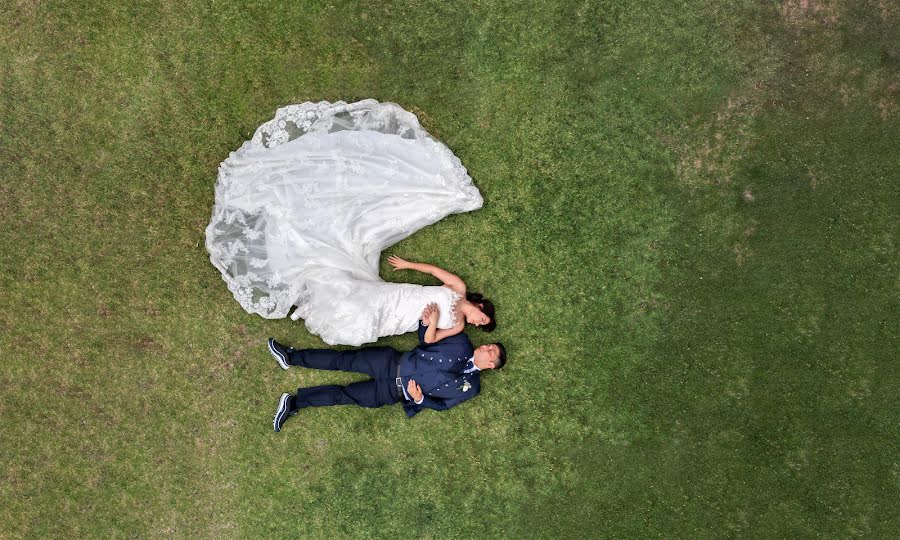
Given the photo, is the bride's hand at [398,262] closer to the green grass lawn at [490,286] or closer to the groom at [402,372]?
the green grass lawn at [490,286]

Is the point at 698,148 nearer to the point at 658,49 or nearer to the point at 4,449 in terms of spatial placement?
the point at 658,49

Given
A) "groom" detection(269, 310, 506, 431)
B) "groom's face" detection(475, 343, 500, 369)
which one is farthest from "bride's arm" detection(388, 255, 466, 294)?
"groom's face" detection(475, 343, 500, 369)

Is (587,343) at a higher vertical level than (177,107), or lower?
lower

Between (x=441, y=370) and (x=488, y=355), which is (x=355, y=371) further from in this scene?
(x=488, y=355)

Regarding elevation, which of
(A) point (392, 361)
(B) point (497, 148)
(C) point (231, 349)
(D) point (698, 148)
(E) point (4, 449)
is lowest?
(E) point (4, 449)

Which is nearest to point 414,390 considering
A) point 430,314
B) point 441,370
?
point 441,370

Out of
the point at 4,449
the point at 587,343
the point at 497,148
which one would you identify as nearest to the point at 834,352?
the point at 587,343

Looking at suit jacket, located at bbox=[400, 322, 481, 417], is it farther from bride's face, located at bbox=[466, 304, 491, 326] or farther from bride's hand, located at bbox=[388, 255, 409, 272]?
bride's hand, located at bbox=[388, 255, 409, 272]
